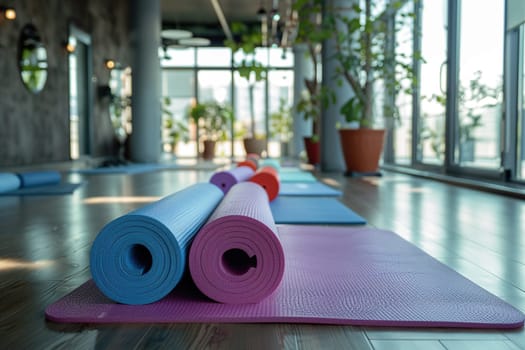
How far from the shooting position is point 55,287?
1.44m

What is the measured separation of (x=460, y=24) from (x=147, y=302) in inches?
212

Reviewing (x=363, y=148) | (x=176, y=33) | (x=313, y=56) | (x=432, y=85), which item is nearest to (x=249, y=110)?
(x=176, y=33)

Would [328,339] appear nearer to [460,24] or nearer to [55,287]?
[55,287]

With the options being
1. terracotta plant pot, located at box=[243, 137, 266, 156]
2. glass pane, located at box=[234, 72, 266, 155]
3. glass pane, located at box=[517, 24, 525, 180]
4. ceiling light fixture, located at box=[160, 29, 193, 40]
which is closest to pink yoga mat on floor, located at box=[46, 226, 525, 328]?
glass pane, located at box=[517, 24, 525, 180]

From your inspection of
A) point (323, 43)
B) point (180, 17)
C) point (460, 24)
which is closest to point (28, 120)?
point (323, 43)

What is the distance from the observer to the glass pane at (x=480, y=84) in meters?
4.70

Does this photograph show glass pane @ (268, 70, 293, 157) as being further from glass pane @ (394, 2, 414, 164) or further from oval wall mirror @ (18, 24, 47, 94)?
oval wall mirror @ (18, 24, 47, 94)

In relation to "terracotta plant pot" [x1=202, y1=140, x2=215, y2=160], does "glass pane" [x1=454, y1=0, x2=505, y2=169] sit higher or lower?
higher

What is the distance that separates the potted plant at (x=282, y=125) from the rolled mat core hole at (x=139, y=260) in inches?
526

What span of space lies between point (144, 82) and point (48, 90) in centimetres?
290

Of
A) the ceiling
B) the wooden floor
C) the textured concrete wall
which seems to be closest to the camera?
the wooden floor

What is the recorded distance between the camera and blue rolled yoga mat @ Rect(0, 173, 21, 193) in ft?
12.9

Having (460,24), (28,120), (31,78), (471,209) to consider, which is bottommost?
(471,209)

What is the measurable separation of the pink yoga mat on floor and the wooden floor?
3 centimetres
